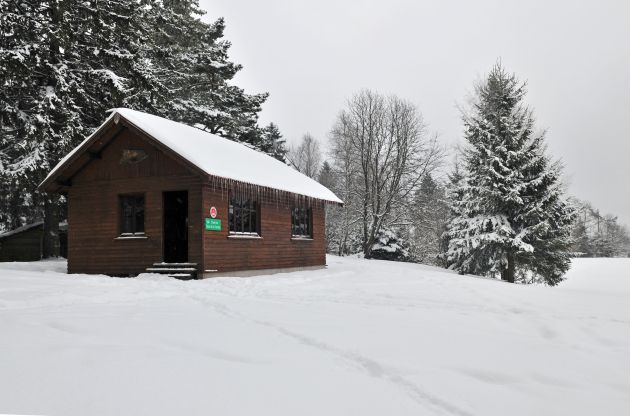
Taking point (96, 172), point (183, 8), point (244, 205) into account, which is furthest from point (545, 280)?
point (183, 8)

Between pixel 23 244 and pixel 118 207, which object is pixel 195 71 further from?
pixel 118 207

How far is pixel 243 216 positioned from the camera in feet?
51.6

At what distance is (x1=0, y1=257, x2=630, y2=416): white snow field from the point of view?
3555 mm

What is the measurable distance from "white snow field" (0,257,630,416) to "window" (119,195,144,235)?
643 cm

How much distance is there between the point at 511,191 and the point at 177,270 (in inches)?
546

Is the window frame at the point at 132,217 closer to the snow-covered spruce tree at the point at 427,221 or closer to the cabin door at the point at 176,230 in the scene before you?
the cabin door at the point at 176,230

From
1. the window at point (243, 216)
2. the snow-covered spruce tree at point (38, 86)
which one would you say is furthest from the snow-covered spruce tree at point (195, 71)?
the window at point (243, 216)

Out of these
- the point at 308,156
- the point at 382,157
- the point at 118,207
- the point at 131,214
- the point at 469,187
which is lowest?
the point at 131,214

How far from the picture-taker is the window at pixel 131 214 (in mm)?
15164

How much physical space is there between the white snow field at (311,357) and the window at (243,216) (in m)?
6.44

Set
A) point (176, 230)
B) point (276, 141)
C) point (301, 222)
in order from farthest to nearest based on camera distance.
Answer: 1. point (276, 141)
2. point (301, 222)
3. point (176, 230)

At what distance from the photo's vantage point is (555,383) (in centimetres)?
410

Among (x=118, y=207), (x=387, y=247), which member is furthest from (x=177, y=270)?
(x=387, y=247)

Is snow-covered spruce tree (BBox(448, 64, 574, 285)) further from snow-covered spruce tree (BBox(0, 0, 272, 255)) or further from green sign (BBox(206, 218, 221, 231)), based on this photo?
snow-covered spruce tree (BBox(0, 0, 272, 255))
